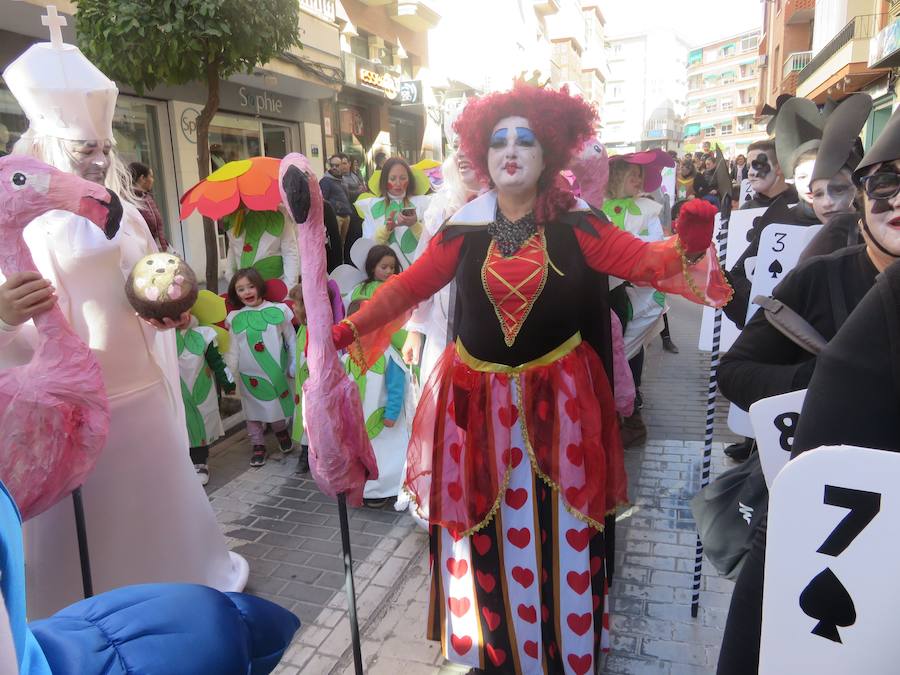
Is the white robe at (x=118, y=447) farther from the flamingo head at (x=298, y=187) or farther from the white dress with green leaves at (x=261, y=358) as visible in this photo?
the white dress with green leaves at (x=261, y=358)

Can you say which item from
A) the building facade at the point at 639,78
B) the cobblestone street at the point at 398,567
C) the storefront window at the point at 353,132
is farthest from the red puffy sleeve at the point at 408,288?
the building facade at the point at 639,78

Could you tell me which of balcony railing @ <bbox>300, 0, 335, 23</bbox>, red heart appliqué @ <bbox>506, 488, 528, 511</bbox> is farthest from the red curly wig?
balcony railing @ <bbox>300, 0, 335, 23</bbox>

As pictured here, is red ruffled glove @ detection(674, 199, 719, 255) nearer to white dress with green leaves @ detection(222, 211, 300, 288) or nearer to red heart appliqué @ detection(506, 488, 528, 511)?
red heart appliqué @ detection(506, 488, 528, 511)

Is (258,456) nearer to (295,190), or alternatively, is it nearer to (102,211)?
(102,211)

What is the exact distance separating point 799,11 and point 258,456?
33131 millimetres

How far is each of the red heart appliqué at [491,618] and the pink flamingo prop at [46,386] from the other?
4.66ft

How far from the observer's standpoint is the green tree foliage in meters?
4.29

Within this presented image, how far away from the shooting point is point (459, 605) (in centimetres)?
243

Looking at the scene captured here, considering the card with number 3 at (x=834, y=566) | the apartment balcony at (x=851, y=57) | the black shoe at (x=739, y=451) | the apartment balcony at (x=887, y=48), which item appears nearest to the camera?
the card with number 3 at (x=834, y=566)

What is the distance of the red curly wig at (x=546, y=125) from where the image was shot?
7.39 feet

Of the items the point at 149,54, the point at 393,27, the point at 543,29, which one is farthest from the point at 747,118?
the point at 149,54

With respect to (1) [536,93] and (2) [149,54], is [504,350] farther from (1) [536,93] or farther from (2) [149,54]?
(2) [149,54]

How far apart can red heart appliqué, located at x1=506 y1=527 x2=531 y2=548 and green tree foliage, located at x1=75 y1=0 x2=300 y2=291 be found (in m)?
3.88

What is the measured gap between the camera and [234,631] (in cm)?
122
